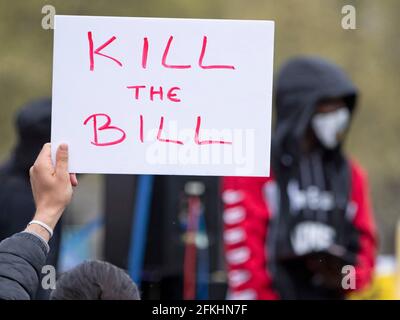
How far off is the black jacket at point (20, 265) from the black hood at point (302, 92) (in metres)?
3.28

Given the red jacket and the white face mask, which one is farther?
the white face mask

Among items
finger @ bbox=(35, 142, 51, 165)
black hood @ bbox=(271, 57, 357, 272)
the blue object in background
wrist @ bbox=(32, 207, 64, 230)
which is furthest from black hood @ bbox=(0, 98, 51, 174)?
wrist @ bbox=(32, 207, 64, 230)

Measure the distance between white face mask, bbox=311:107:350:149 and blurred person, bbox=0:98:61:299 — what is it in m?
1.27

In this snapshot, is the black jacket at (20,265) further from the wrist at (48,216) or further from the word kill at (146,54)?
the word kill at (146,54)

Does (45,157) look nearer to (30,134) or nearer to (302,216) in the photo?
(30,134)

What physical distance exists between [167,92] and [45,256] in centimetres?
50

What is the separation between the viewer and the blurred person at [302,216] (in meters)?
5.27

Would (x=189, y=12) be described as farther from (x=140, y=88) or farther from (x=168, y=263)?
(x=140, y=88)

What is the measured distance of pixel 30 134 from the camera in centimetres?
500

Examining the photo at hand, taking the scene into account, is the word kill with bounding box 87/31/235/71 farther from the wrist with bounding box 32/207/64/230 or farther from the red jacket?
the red jacket

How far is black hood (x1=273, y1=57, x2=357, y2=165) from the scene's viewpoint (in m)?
5.65

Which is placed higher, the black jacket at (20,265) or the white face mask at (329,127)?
the white face mask at (329,127)

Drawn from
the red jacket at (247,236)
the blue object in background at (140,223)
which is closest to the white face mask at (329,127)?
the red jacket at (247,236)

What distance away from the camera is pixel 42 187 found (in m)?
2.52
